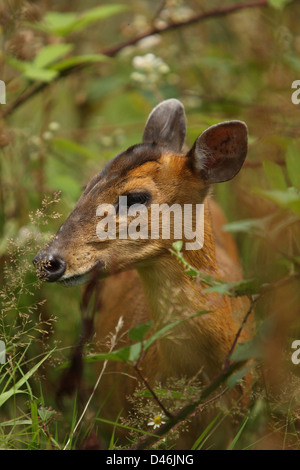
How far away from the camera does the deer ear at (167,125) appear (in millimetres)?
3678

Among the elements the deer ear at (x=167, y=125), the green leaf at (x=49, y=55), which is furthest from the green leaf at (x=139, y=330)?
the green leaf at (x=49, y=55)

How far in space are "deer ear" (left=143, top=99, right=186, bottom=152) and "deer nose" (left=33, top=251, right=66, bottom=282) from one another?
1072 millimetres

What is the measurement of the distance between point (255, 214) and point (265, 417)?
48.0 inches

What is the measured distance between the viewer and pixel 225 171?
3152 mm

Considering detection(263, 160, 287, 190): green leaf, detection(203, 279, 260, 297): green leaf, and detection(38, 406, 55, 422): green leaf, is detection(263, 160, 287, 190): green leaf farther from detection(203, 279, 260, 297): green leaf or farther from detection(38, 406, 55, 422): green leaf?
detection(38, 406, 55, 422): green leaf

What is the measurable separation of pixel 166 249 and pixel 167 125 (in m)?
0.86

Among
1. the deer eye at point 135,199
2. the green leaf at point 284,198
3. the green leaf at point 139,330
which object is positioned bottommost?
the green leaf at point 139,330

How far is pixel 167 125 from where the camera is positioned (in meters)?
3.68

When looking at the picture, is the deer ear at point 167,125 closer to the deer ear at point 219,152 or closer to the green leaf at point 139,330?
the deer ear at point 219,152

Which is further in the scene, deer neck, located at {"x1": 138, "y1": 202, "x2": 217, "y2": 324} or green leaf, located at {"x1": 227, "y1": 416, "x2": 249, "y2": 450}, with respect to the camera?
deer neck, located at {"x1": 138, "y1": 202, "x2": 217, "y2": 324}

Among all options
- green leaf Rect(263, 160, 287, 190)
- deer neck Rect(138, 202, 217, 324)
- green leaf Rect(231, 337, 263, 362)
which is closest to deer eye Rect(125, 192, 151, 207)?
deer neck Rect(138, 202, 217, 324)

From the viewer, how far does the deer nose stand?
2783 millimetres

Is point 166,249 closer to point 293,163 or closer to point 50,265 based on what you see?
point 50,265
